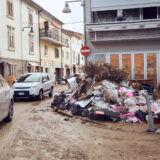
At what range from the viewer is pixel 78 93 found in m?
11.4

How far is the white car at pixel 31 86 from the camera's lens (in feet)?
45.8

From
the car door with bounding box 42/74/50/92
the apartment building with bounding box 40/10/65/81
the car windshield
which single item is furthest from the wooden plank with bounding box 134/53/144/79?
the apartment building with bounding box 40/10/65/81

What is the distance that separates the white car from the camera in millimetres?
13945

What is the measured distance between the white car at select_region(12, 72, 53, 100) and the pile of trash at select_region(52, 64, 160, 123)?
2226mm

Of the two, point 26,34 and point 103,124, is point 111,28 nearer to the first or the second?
point 103,124

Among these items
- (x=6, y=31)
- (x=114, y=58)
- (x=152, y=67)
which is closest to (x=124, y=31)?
(x=114, y=58)

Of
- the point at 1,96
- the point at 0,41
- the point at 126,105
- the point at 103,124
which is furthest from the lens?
the point at 0,41

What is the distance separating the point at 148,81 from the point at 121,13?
484 centimetres

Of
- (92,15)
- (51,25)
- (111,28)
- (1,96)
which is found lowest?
(1,96)

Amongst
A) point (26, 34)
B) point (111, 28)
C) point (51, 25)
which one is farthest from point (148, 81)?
point (51, 25)

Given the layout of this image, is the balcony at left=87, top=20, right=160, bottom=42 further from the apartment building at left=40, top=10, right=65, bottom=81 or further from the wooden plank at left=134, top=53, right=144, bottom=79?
the apartment building at left=40, top=10, right=65, bottom=81

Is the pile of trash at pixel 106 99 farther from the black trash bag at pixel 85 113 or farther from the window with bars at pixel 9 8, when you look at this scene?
the window with bars at pixel 9 8

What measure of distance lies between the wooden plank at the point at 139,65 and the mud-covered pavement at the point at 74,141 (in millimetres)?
8360

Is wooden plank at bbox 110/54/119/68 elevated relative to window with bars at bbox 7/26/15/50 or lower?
lower
